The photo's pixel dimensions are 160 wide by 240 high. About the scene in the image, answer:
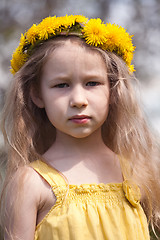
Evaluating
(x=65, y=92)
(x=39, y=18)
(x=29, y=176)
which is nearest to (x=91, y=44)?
(x=65, y=92)

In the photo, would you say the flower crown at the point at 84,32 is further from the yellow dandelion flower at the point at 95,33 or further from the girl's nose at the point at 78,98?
the girl's nose at the point at 78,98

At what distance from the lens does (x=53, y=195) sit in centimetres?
174

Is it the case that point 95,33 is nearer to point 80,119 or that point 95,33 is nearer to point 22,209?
point 80,119

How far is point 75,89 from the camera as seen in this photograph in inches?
69.6

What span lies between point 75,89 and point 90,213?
55 centimetres

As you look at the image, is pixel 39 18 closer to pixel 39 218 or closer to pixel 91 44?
pixel 91 44

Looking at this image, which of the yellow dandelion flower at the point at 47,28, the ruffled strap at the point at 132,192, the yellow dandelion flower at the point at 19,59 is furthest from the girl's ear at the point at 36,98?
the ruffled strap at the point at 132,192

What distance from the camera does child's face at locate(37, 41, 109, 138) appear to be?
5.79ft

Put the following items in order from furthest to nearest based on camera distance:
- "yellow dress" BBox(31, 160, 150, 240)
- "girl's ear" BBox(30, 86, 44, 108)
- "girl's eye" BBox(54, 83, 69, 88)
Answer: "girl's ear" BBox(30, 86, 44, 108)
"girl's eye" BBox(54, 83, 69, 88)
"yellow dress" BBox(31, 160, 150, 240)

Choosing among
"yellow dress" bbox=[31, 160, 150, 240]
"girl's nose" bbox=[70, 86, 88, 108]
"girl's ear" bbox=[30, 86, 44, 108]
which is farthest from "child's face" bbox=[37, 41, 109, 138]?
"yellow dress" bbox=[31, 160, 150, 240]

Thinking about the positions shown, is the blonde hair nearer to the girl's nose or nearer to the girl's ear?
the girl's ear

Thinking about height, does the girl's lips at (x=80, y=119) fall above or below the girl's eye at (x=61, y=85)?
below

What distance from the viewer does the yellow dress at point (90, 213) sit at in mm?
1681

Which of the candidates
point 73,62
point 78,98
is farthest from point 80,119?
point 73,62
